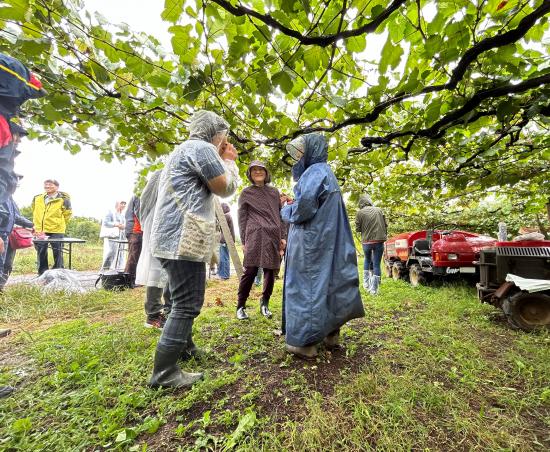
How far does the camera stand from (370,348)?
276 centimetres

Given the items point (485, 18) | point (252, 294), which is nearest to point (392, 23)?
point (485, 18)

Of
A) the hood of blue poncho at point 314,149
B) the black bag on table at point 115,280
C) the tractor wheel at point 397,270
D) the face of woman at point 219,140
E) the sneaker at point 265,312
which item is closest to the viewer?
the face of woman at point 219,140

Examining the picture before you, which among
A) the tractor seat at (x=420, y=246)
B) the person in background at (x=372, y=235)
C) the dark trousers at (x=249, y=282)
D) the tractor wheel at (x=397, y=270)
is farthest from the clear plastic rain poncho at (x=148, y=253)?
the tractor wheel at (x=397, y=270)

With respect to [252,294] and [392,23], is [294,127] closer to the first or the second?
[392,23]

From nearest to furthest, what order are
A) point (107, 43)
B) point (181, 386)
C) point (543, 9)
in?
1. point (543, 9)
2. point (107, 43)
3. point (181, 386)

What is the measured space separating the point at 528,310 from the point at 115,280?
662 cm

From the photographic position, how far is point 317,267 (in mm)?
2305

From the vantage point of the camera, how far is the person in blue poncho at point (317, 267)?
2262mm

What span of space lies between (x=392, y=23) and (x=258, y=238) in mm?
2546

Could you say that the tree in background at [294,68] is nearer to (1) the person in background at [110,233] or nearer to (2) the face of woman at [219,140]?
(2) the face of woman at [219,140]

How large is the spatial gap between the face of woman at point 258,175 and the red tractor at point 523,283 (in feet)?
10.9

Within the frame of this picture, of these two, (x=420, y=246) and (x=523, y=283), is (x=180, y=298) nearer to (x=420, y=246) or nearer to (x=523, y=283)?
(x=523, y=283)

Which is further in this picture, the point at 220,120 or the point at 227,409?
the point at 220,120

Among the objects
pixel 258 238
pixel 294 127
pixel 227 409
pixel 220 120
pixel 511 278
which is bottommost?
pixel 227 409
